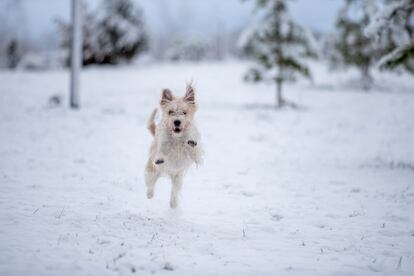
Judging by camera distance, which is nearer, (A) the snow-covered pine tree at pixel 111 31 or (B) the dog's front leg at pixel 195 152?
(B) the dog's front leg at pixel 195 152

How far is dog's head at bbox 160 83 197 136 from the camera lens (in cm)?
512

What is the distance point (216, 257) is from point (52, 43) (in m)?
111

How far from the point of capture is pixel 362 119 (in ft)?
57.4

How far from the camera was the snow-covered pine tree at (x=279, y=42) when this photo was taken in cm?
1856

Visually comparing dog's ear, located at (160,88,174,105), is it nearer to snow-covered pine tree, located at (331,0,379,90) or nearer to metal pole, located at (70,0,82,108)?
metal pole, located at (70,0,82,108)

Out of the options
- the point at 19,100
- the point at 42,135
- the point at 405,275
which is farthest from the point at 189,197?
the point at 19,100

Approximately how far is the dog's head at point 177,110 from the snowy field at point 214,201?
1401 mm

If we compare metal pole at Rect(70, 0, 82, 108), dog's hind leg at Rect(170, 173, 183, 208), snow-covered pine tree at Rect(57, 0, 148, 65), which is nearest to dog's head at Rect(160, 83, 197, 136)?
dog's hind leg at Rect(170, 173, 183, 208)

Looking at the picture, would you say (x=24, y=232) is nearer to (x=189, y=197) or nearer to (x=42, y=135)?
(x=189, y=197)

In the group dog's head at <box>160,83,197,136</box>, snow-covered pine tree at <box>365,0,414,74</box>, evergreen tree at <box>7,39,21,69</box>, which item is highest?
evergreen tree at <box>7,39,21,69</box>

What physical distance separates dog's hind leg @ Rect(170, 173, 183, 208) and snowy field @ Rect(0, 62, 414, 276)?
8.2 inches

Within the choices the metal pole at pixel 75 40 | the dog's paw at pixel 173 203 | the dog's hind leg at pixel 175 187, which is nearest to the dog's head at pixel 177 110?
the dog's hind leg at pixel 175 187

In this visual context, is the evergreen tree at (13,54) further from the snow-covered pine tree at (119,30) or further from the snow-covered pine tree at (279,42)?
the snow-covered pine tree at (279,42)

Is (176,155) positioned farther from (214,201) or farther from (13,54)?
(13,54)
